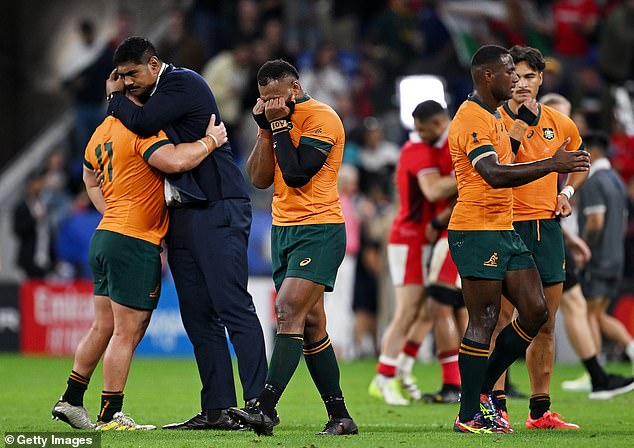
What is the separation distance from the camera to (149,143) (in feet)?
29.6

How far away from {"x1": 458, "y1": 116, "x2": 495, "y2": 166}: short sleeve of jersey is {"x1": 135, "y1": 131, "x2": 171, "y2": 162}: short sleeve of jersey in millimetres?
2066

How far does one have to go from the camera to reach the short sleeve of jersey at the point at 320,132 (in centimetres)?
850

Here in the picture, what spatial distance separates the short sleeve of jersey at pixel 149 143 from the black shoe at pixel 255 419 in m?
1.92

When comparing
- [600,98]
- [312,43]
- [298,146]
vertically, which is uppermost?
[312,43]

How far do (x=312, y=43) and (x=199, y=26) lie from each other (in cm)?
201

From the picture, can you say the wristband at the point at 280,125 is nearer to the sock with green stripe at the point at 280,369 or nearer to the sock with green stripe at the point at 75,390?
the sock with green stripe at the point at 280,369

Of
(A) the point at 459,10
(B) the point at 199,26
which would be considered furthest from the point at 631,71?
(B) the point at 199,26

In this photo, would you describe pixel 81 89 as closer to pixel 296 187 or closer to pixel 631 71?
pixel 631 71

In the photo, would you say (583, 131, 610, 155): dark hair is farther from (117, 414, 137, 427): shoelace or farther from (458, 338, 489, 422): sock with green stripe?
(117, 414, 137, 427): shoelace

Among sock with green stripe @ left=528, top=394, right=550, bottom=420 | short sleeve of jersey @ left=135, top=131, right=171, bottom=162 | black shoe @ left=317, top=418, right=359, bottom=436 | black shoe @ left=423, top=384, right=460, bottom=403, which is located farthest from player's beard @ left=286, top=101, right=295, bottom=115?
black shoe @ left=423, top=384, right=460, bottom=403

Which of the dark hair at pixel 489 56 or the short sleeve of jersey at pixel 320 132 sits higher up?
the dark hair at pixel 489 56

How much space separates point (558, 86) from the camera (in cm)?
1975

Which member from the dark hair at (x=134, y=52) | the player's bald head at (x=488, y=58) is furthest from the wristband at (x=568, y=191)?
the dark hair at (x=134, y=52)

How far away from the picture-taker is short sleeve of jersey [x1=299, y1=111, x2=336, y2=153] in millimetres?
8500
